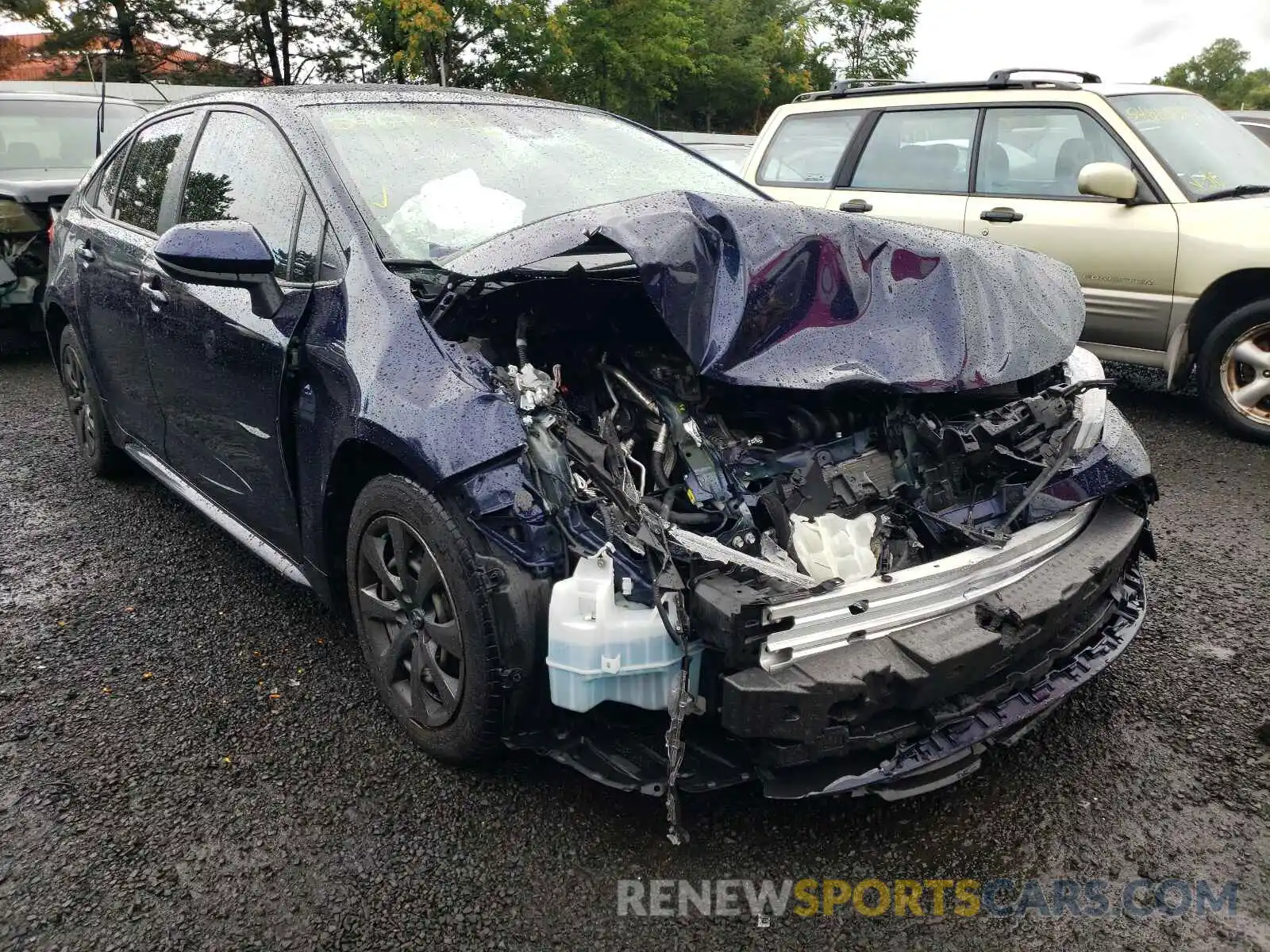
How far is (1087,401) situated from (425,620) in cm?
198

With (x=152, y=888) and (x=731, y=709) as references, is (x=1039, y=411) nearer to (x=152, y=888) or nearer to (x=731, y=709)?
(x=731, y=709)

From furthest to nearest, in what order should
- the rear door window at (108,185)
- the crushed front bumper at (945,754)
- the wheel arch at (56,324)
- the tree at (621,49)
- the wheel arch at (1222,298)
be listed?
the tree at (621,49)
the wheel arch at (1222,298)
the wheel arch at (56,324)
the rear door window at (108,185)
the crushed front bumper at (945,754)

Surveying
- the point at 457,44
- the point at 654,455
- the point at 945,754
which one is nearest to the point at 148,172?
the point at 654,455

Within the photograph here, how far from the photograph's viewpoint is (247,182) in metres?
2.96

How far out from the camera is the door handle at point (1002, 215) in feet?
17.7

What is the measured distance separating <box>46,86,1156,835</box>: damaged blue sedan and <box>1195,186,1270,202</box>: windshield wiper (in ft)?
8.84

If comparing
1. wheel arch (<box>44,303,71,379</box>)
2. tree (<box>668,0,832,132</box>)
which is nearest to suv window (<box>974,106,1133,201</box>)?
wheel arch (<box>44,303,71,379</box>)

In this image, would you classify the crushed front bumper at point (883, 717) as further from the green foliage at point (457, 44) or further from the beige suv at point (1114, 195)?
the green foliage at point (457, 44)

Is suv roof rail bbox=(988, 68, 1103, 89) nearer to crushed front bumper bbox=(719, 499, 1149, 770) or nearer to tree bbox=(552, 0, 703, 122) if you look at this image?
crushed front bumper bbox=(719, 499, 1149, 770)

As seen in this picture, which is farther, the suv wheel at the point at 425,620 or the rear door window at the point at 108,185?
the rear door window at the point at 108,185

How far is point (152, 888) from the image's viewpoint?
81.2 inches

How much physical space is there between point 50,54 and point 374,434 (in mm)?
29967

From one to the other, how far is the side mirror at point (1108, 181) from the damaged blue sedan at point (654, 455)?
2.41 m

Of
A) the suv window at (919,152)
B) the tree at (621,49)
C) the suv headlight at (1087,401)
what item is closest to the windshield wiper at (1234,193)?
the suv window at (919,152)
